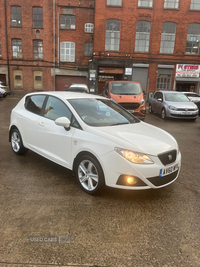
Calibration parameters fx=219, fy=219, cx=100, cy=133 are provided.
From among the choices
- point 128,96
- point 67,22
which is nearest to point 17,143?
point 128,96

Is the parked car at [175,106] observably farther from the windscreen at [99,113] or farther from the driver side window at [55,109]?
the driver side window at [55,109]

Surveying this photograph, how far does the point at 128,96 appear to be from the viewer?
34.1 feet

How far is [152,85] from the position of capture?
1001 inches

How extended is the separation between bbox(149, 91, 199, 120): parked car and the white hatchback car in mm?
7678

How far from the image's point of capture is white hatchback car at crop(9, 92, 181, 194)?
3.14 m

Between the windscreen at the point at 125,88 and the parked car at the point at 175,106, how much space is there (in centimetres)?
220

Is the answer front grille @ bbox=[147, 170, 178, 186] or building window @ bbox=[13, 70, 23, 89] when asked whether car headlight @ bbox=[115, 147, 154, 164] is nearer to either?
front grille @ bbox=[147, 170, 178, 186]

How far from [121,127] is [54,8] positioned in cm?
2728

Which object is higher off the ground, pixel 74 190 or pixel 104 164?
pixel 104 164

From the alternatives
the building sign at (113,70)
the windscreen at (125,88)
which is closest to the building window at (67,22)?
the building sign at (113,70)

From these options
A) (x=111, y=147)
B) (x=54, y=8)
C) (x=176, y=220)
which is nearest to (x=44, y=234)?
(x=111, y=147)

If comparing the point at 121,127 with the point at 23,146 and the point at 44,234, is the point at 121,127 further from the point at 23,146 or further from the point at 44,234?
the point at 23,146

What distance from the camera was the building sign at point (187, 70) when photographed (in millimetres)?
24953

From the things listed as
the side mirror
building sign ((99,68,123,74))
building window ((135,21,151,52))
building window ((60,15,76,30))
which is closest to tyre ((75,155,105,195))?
the side mirror
